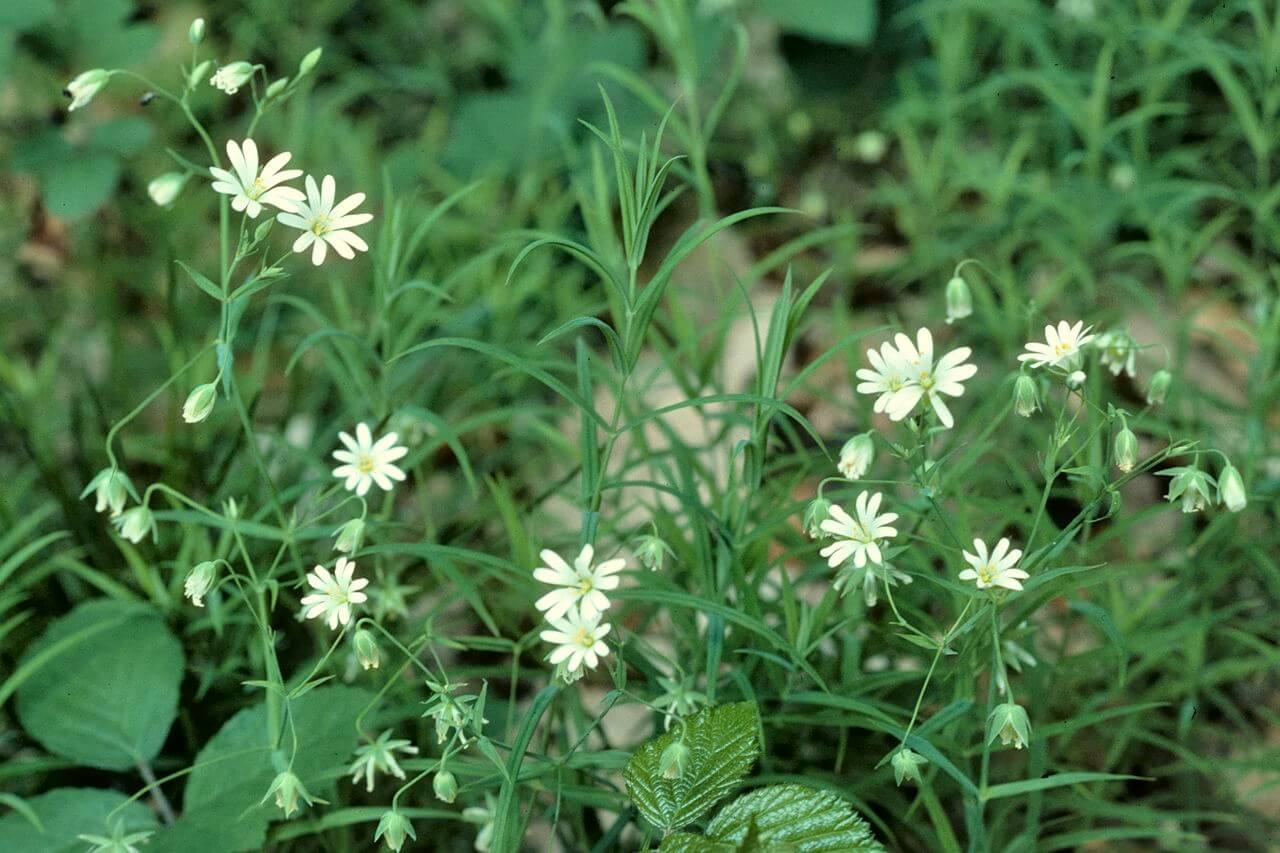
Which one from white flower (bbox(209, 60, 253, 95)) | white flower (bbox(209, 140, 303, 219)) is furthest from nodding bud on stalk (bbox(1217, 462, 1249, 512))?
white flower (bbox(209, 60, 253, 95))

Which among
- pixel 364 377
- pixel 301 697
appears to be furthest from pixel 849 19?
pixel 301 697

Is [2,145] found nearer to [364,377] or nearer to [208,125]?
[208,125]

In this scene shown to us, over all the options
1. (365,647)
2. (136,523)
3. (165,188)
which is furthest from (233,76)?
(365,647)

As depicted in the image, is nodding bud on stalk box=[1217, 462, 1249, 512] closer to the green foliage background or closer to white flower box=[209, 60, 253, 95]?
the green foliage background

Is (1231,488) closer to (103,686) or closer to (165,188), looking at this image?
(165,188)

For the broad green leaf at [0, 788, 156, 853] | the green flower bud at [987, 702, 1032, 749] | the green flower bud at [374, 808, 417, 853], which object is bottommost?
the broad green leaf at [0, 788, 156, 853]

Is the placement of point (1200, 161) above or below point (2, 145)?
below
